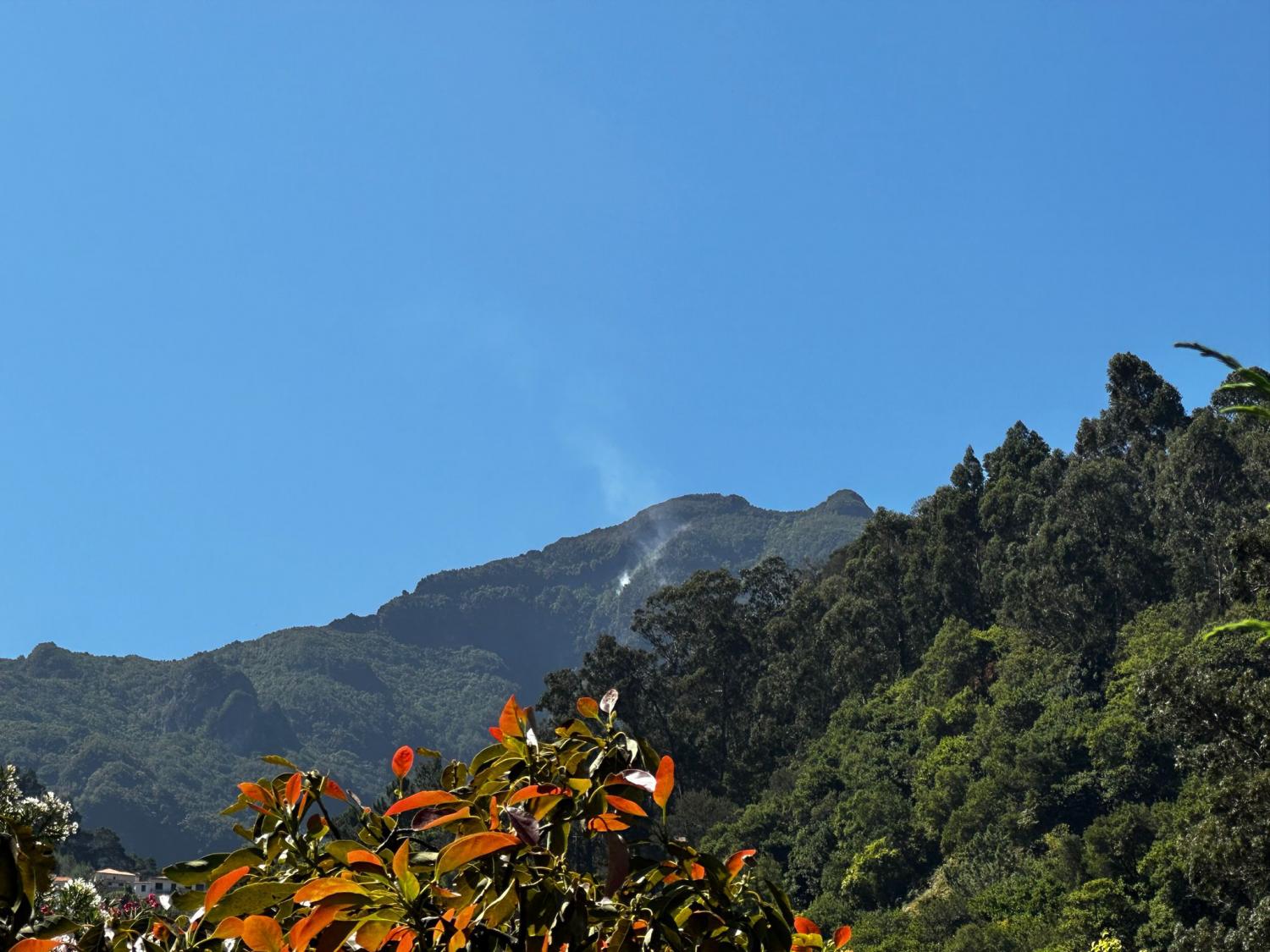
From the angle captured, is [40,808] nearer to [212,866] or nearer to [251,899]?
[212,866]

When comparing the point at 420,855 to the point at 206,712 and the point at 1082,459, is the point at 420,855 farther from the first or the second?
the point at 206,712

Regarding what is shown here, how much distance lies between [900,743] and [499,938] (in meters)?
40.2

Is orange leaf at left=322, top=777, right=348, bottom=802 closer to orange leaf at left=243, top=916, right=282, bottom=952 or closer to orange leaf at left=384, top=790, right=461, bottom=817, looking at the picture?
orange leaf at left=384, top=790, right=461, bottom=817

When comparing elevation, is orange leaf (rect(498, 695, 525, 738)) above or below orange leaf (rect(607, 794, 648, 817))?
above

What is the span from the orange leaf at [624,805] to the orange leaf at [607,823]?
0.02 meters

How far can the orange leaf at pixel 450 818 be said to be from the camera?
5.00ft

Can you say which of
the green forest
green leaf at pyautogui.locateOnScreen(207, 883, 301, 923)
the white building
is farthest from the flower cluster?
the white building

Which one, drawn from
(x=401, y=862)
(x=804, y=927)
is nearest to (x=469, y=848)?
(x=401, y=862)

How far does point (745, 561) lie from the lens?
656ft

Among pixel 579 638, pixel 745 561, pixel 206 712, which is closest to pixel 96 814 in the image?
pixel 206 712

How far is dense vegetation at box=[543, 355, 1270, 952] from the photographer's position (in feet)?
74.8

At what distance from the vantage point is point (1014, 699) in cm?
3591

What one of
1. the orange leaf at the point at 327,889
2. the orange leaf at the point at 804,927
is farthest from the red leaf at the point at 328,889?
the orange leaf at the point at 804,927

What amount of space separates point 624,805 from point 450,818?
27cm
